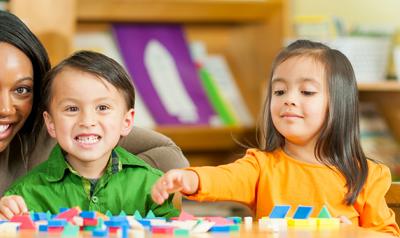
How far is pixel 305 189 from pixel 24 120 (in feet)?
2.37

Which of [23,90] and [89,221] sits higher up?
[23,90]

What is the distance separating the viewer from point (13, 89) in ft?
7.23

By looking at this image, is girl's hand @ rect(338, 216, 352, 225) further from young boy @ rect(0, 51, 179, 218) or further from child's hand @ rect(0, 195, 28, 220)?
child's hand @ rect(0, 195, 28, 220)

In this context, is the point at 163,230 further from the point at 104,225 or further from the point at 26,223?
the point at 26,223

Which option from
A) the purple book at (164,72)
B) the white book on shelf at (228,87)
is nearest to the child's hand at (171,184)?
the purple book at (164,72)

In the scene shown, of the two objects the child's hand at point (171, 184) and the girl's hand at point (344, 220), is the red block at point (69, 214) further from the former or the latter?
the girl's hand at point (344, 220)

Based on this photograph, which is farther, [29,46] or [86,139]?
[29,46]

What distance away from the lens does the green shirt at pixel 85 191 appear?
1.94 metres

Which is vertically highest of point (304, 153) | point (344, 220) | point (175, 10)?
point (175, 10)

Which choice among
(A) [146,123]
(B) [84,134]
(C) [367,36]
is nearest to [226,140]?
(A) [146,123]

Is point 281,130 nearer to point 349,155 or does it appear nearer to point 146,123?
point 349,155

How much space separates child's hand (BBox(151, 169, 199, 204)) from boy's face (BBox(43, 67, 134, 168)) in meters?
0.25

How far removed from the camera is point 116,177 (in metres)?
1.99

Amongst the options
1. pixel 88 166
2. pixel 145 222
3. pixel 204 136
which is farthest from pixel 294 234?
pixel 204 136
